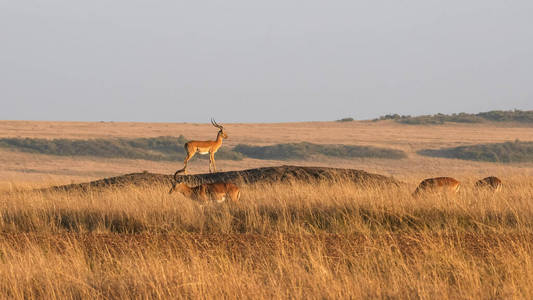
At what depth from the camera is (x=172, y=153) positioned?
55.3 m

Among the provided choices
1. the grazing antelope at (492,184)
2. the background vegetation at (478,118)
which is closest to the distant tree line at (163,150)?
the background vegetation at (478,118)

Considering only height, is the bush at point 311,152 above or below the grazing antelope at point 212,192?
below

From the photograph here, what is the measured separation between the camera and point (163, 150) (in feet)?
186

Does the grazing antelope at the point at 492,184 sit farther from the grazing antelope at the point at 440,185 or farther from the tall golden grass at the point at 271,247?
the tall golden grass at the point at 271,247

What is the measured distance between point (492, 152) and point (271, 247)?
46.2 m

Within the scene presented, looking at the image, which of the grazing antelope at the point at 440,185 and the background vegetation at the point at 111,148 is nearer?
the grazing antelope at the point at 440,185

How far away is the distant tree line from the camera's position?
174 ft

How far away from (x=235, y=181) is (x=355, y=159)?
112ft

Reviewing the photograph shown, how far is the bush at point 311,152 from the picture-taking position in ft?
178

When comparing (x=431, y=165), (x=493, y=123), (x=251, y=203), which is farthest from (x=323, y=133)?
(x=251, y=203)

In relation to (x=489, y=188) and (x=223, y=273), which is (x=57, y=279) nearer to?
(x=223, y=273)

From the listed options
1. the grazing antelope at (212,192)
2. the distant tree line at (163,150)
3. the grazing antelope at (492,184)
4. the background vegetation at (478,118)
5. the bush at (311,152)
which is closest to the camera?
the grazing antelope at (212,192)

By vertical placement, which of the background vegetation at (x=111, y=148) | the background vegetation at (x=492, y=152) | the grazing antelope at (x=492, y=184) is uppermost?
the grazing antelope at (x=492, y=184)

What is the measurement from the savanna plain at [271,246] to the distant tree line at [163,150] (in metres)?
32.5
